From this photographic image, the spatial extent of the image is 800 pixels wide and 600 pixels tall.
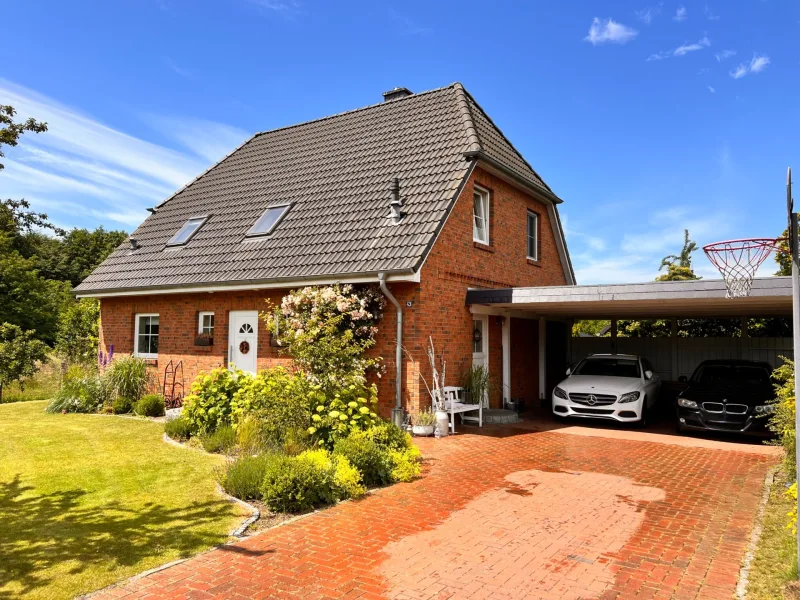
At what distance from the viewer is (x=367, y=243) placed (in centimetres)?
1113

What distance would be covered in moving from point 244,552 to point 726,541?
14.3ft

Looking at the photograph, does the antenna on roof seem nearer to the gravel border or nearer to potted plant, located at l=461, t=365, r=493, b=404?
potted plant, located at l=461, t=365, r=493, b=404

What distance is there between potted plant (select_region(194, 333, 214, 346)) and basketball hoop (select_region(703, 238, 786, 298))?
10816mm

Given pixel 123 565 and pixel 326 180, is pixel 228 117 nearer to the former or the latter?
pixel 326 180

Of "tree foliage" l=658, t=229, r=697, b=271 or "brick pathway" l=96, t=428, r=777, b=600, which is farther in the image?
"tree foliage" l=658, t=229, r=697, b=271

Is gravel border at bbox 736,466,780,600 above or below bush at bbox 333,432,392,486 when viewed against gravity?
below

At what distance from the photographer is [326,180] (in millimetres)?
14250

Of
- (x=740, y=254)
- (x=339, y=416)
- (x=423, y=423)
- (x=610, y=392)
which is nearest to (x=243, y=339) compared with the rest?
(x=423, y=423)

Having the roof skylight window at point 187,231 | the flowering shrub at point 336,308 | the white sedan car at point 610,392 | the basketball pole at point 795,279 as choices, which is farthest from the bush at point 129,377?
the basketball pole at point 795,279

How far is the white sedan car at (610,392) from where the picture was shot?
11656 mm

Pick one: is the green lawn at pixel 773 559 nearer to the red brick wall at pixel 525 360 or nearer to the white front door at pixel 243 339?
the red brick wall at pixel 525 360

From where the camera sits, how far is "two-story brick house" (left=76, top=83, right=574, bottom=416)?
10.8 m

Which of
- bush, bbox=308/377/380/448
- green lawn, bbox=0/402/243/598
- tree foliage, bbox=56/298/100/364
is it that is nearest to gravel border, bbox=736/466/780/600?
green lawn, bbox=0/402/243/598

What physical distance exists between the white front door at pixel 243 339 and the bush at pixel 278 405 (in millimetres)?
3946
